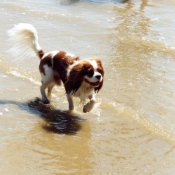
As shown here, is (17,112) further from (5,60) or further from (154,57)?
(154,57)

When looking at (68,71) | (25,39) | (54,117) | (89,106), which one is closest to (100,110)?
(89,106)

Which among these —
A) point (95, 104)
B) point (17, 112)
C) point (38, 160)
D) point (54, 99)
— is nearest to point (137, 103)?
point (95, 104)

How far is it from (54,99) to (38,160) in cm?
181

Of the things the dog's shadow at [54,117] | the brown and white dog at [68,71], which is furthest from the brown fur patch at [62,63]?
the dog's shadow at [54,117]

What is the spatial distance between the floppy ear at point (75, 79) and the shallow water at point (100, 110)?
1.43 feet

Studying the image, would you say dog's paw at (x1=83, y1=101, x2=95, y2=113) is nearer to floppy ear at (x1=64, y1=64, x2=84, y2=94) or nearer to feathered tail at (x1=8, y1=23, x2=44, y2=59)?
floppy ear at (x1=64, y1=64, x2=84, y2=94)

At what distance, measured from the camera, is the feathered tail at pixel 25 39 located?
5.73 meters

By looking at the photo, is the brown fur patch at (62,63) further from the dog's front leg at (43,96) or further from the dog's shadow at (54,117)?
the dog's shadow at (54,117)

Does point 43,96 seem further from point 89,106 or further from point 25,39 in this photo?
point 25,39

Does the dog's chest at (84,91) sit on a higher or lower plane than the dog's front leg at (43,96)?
higher

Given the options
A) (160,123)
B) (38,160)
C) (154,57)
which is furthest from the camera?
(154,57)

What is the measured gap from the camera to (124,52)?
7.75 meters

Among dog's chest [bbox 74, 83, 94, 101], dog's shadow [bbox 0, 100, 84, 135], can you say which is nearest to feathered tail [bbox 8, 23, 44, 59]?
dog's shadow [bbox 0, 100, 84, 135]

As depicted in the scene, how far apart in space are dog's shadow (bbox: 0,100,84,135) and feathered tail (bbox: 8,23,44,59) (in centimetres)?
79
